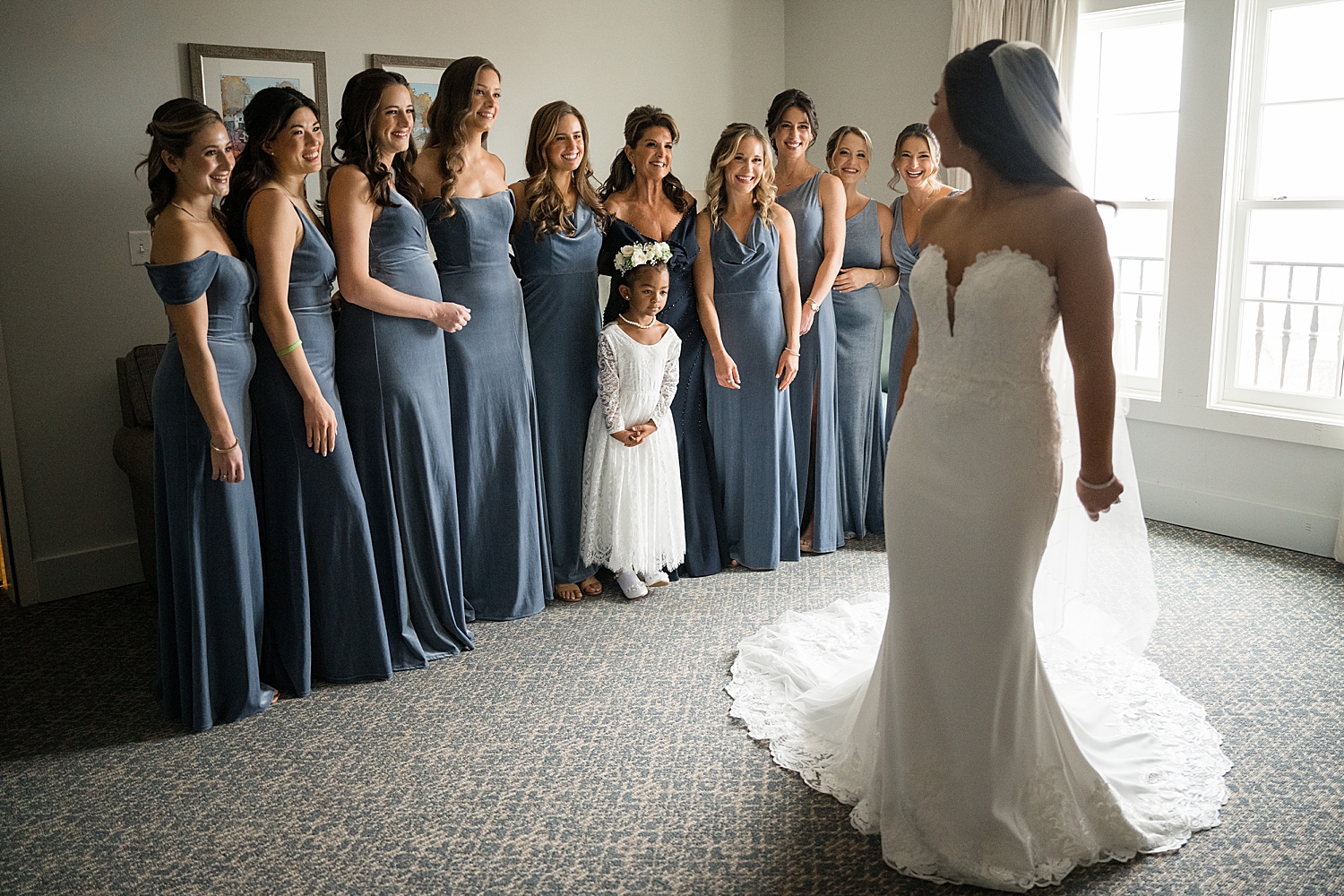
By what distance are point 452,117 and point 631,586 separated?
177 centimetres

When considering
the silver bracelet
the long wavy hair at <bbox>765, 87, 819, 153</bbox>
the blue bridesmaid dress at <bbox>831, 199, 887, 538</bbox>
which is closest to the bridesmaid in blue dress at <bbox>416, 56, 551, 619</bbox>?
the long wavy hair at <bbox>765, 87, 819, 153</bbox>

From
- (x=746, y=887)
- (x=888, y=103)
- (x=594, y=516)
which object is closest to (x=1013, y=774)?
(x=746, y=887)

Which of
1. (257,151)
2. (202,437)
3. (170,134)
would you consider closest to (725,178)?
(257,151)

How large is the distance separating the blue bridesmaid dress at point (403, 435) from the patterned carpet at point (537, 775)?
0.75ft

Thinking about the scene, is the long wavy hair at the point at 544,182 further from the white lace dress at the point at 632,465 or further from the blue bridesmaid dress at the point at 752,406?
the blue bridesmaid dress at the point at 752,406

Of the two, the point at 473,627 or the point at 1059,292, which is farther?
the point at 473,627

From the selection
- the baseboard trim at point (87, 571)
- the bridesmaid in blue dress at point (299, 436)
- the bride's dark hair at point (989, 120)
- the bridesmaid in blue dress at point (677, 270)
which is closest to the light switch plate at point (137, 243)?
the baseboard trim at point (87, 571)

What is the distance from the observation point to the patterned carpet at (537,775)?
233cm

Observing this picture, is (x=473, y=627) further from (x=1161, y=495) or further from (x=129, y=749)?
(x=1161, y=495)

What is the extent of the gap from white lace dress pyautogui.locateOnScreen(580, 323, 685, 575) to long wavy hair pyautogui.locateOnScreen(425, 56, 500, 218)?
762 millimetres

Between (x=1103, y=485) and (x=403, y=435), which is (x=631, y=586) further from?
(x=1103, y=485)

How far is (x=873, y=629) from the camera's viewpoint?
3486mm

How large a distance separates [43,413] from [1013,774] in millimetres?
3690

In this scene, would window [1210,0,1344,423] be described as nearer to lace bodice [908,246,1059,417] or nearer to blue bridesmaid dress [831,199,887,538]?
blue bridesmaid dress [831,199,887,538]
